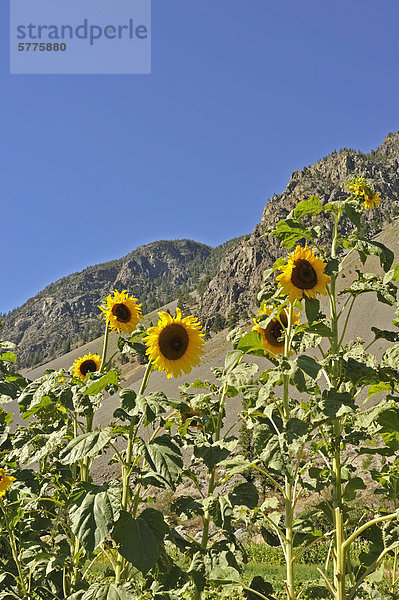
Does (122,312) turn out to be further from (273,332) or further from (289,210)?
(289,210)

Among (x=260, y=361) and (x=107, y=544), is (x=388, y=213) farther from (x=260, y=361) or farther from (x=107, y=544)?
(x=107, y=544)

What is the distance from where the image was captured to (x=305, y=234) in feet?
8.89

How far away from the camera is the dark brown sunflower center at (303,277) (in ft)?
9.10

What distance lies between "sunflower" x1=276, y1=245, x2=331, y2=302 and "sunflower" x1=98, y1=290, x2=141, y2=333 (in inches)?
45.4

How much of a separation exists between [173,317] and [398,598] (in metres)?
2.41

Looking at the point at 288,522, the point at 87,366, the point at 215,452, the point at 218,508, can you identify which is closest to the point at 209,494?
the point at 218,508

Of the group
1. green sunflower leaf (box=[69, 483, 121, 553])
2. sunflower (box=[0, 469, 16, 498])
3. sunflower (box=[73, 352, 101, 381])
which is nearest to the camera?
green sunflower leaf (box=[69, 483, 121, 553])

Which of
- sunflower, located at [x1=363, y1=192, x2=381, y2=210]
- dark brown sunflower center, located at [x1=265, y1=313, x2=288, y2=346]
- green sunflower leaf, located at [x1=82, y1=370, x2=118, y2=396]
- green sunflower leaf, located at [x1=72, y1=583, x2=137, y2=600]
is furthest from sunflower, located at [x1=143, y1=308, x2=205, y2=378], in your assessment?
sunflower, located at [x1=363, y1=192, x2=381, y2=210]

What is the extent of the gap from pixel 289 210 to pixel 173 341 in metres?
141

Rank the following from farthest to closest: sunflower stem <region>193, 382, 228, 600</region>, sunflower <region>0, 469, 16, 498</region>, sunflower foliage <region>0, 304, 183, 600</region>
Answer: sunflower <region>0, 469, 16, 498</region>
sunflower stem <region>193, 382, 228, 600</region>
sunflower foliage <region>0, 304, 183, 600</region>

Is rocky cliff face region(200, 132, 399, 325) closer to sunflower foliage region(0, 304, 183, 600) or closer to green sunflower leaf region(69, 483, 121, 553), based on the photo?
sunflower foliage region(0, 304, 183, 600)

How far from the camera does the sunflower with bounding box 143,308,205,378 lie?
272 centimetres

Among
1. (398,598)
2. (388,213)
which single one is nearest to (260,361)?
(398,598)

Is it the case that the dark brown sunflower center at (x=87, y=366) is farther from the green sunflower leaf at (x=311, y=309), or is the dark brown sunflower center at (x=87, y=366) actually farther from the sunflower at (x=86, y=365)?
the green sunflower leaf at (x=311, y=309)
